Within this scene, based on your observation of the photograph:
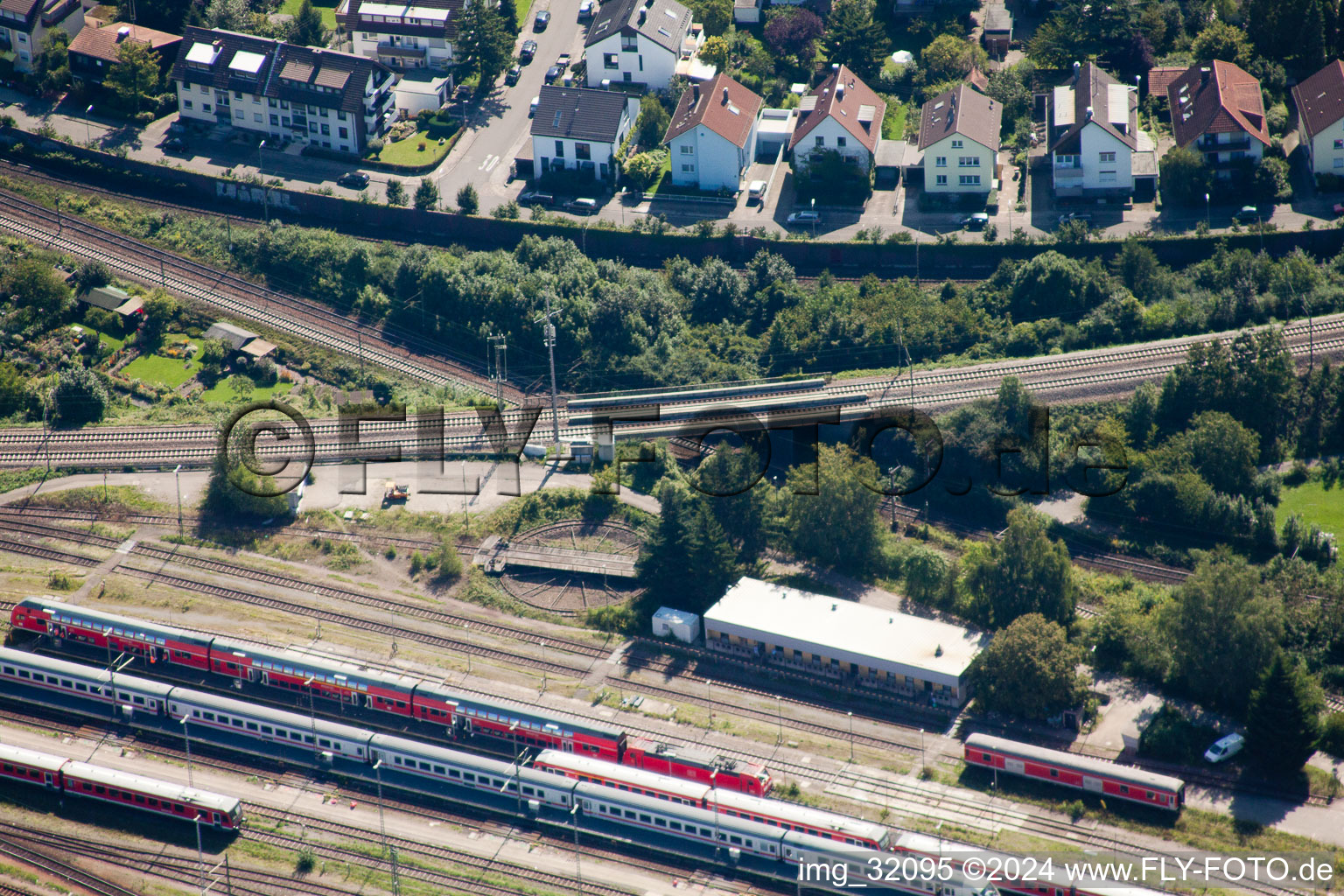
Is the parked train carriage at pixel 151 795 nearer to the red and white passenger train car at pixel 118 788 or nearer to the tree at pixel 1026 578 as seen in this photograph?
the red and white passenger train car at pixel 118 788

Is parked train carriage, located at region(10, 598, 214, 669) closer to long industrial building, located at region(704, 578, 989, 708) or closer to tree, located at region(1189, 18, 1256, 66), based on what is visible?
long industrial building, located at region(704, 578, 989, 708)

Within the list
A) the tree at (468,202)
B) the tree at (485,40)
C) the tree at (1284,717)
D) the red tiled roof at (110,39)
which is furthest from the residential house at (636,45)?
the tree at (1284,717)

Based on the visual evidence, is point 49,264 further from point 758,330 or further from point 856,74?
point 856,74

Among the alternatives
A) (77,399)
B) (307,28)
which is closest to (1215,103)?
(307,28)

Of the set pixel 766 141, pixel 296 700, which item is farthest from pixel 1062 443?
pixel 296 700

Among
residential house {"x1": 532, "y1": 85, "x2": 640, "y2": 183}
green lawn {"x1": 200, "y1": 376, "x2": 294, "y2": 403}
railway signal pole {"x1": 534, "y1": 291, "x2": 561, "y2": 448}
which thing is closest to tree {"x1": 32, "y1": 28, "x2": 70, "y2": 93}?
green lawn {"x1": 200, "y1": 376, "x2": 294, "y2": 403}

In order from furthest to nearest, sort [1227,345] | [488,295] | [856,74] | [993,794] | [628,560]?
[856,74] < [488,295] < [1227,345] < [628,560] < [993,794]
